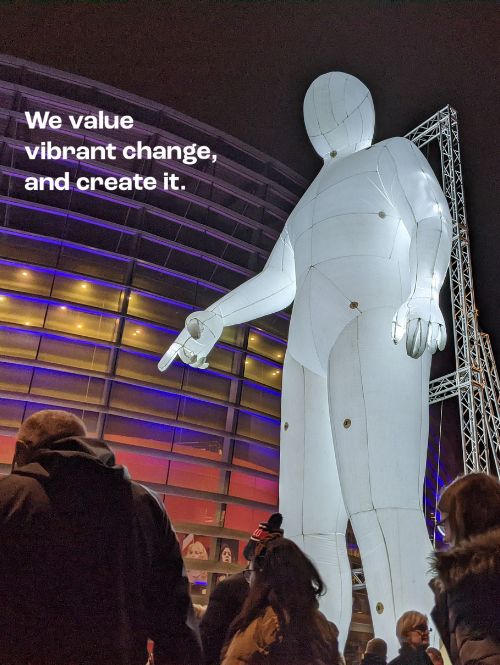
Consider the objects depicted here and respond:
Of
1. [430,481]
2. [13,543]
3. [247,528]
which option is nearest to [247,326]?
[247,528]

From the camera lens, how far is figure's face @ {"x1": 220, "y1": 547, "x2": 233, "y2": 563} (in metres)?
16.1

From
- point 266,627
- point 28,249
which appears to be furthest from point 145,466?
point 266,627

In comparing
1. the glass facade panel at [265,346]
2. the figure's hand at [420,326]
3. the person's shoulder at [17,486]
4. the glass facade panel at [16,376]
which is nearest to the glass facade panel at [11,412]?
the glass facade panel at [16,376]

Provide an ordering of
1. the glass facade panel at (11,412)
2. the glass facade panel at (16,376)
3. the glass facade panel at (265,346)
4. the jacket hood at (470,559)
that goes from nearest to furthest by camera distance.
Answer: the jacket hood at (470,559)
the glass facade panel at (11,412)
the glass facade panel at (16,376)
the glass facade panel at (265,346)

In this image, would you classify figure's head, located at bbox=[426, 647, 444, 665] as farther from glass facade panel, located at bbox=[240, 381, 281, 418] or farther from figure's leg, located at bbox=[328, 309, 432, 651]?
glass facade panel, located at bbox=[240, 381, 281, 418]

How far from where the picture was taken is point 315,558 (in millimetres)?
3010

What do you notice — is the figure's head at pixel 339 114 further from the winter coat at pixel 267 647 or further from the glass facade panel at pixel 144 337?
the glass facade panel at pixel 144 337

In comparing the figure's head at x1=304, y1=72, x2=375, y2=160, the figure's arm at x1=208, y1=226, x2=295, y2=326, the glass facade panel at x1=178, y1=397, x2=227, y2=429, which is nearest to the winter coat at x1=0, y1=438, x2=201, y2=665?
the figure's arm at x1=208, y1=226, x2=295, y2=326

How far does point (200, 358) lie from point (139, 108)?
1971cm

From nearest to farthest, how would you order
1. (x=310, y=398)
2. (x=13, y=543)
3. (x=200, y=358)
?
(x=13, y=543) → (x=310, y=398) → (x=200, y=358)

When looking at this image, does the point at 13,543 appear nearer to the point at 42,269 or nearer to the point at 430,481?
the point at 42,269

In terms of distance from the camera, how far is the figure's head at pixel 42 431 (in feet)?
4.46

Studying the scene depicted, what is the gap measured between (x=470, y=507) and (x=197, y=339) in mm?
2451

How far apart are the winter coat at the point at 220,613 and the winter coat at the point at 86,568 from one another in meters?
0.75
